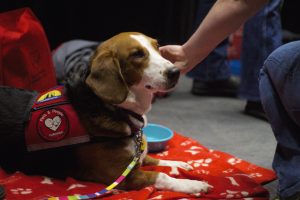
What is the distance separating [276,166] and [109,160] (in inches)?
25.0

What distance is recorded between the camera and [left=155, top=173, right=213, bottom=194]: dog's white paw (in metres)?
1.55

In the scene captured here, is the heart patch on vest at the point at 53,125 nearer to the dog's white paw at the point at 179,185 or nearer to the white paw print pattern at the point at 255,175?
the dog's white paw at the point at 179,185

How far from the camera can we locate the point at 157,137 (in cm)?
216

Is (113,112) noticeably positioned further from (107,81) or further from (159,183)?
(159,183)

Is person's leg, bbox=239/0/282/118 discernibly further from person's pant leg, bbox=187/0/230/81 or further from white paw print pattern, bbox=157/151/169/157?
white paw print pattern, bbox=157/151/169/157

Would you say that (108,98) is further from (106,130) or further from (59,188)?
(59,188)

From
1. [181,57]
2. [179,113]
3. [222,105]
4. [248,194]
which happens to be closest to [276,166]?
[248,194]

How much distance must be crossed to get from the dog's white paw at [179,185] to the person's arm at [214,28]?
481 mm

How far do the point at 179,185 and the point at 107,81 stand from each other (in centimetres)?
50

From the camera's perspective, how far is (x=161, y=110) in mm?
2867

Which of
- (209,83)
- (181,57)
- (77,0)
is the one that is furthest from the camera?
(77,0)

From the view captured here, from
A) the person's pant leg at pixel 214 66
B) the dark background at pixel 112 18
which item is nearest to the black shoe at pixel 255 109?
the person's pant leg at pixel 214 66

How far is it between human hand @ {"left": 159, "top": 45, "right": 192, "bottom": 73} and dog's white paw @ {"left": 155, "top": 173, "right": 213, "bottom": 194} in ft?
1.55

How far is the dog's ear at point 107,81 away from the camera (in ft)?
4.83
